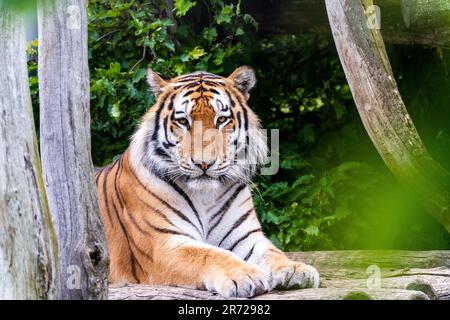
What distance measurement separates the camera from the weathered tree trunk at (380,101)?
15.7ft

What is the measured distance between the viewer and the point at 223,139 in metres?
4.45

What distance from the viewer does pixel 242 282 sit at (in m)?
3.72

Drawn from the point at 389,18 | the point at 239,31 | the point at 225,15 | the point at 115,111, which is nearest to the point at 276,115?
the point at 239,31

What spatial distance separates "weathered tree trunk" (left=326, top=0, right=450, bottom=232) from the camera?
478 centimetres

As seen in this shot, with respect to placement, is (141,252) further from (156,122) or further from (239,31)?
(239,31)

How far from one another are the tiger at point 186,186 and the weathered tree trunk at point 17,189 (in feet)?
4.09

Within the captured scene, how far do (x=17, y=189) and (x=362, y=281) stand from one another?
2244 mm

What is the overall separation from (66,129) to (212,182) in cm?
122

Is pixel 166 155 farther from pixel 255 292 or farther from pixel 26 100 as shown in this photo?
pixel 26 100

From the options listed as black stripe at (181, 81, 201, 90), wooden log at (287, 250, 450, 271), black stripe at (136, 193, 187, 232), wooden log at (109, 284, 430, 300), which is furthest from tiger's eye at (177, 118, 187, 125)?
wooden log at (287, 250, 450, 271)

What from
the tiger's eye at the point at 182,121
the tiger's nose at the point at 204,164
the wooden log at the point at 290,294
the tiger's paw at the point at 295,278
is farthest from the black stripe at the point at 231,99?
the wooden log at the point at 290,294

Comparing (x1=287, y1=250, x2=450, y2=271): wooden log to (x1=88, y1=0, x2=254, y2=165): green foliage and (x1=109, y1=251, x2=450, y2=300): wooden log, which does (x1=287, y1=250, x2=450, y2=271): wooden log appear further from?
(x1=88, y1=0, x2=254, y2=165): green foliage

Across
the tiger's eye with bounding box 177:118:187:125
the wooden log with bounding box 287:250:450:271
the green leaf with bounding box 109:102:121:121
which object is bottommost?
the wooden log with bounding box 287:250:450:271

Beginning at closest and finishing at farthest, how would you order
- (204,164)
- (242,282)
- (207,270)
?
(242,282) → (207,270) → (204,164)
